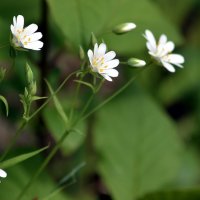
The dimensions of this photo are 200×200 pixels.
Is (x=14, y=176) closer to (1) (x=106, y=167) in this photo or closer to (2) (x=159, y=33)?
(1) (x=106, y=167)

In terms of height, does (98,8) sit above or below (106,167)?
above

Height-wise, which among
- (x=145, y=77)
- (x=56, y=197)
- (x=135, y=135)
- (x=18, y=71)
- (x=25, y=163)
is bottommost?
(x=56, y=197)

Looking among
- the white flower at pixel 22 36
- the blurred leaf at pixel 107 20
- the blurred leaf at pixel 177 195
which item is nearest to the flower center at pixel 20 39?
the white flower at pixel 22 36

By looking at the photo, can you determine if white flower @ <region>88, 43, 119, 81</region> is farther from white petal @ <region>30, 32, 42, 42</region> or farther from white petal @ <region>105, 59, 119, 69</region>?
white petal @ <region>30, 32, 42, 42</region>

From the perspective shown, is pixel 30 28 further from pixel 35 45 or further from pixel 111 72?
pixel 111 72

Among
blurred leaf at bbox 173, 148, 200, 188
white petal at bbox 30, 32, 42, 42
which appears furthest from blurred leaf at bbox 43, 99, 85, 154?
blurred leaf at bbox 173, 148, 200, 188

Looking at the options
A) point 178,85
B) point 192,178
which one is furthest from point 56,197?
point 178,85
